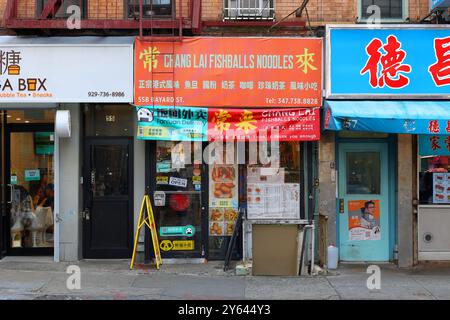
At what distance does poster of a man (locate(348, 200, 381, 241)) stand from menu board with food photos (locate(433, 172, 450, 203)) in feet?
3.69

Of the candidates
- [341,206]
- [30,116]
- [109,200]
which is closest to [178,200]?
[109,200]

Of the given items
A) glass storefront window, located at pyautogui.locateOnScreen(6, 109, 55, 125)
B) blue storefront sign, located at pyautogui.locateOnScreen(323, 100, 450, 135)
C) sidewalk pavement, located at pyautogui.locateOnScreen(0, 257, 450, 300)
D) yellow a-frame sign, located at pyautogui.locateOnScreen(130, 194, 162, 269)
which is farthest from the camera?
glass storefront window, located at pyautogui.locateOnScreen(6, 109, 55, 125)

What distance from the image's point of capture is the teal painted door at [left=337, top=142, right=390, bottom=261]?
35.1 feet

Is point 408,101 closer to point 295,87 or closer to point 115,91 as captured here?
point 295,87

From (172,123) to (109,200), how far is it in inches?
76.6

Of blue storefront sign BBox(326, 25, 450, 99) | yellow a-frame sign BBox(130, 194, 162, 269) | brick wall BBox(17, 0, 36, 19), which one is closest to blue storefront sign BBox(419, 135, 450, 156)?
blue storefront sign BBox(326, 25, 450, 99)

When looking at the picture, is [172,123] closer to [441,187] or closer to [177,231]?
[177,231]

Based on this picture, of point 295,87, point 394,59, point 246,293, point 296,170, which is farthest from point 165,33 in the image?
point 246,293

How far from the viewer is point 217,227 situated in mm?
10656

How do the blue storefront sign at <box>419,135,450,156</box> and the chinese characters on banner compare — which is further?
the blue storefront sign at <box>419,135,450,156</box>

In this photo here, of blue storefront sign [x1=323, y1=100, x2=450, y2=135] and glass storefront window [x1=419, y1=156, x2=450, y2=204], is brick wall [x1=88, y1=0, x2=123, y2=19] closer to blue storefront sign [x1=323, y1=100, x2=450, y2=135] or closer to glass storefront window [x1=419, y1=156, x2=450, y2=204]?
blue storefront sign [x1=323, y1=100, x2=450, y2=135]

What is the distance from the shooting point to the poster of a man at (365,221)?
10.7m

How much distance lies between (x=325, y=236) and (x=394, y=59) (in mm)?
3371

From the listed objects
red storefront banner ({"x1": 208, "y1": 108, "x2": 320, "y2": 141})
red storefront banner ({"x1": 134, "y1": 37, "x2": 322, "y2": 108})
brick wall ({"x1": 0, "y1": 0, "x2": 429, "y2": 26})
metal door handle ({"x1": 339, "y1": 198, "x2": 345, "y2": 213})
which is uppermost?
brick wall ({"x1": 0, "y1": 0, "x2": 429, "y2": 26})
